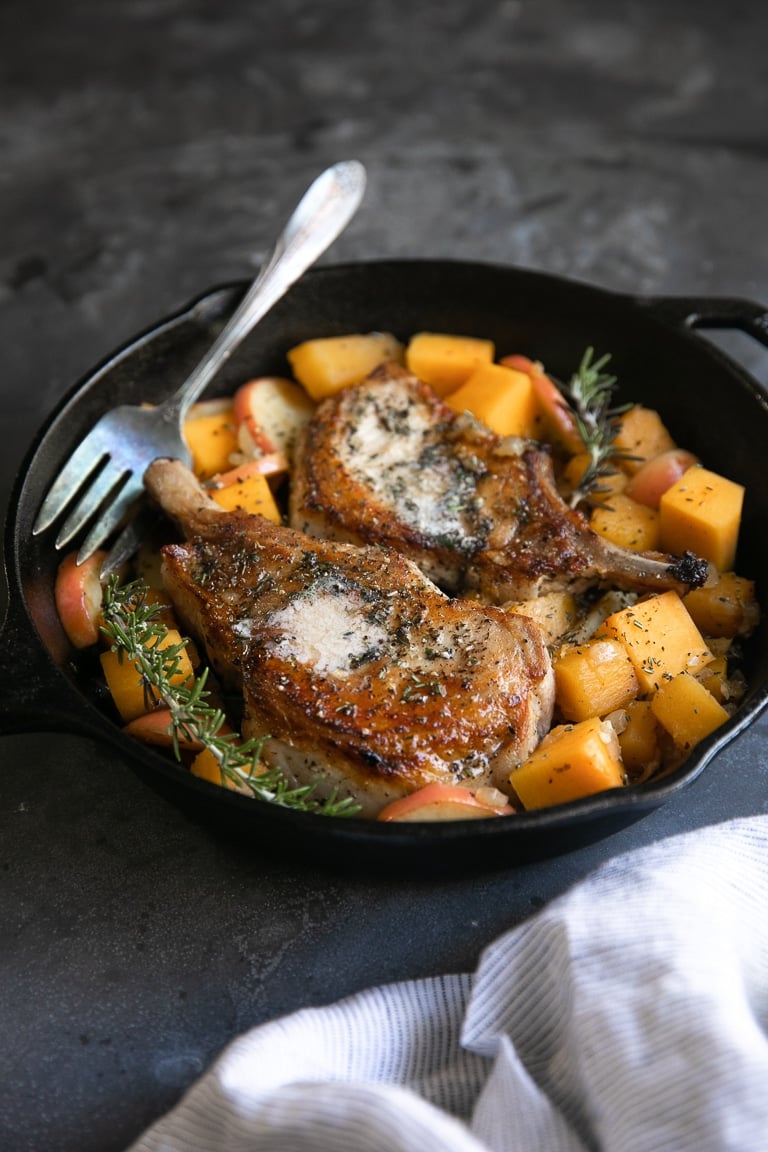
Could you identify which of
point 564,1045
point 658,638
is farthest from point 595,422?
point 564,1045

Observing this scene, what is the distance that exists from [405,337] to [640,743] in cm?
176

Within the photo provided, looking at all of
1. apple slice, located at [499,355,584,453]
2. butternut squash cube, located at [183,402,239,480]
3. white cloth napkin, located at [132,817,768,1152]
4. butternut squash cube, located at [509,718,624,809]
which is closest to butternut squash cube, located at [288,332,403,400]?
butternut squash cube, located at [183,402,239,480]

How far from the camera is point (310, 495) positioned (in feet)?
10.7

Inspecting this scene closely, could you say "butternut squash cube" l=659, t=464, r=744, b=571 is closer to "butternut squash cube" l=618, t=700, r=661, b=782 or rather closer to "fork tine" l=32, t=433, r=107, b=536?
"butternut squash cube" l=618, t=700, r=661, b=782

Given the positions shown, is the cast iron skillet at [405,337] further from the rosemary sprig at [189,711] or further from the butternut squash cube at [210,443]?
the butternut squash cube at [210,443]

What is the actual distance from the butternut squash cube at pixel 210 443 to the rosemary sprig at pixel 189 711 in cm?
70

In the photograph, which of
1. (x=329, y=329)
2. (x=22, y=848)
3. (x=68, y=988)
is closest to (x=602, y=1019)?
(x=68, y=988)

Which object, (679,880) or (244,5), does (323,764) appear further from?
(244,5)

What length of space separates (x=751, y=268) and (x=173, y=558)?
3.03 m

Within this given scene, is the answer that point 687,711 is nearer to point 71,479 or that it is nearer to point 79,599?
point 79,599

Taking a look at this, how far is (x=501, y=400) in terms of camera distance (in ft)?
11.6

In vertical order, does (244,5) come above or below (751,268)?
above

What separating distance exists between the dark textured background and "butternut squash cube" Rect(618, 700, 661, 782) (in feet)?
0.62

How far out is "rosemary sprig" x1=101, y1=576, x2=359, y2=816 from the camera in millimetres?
2479
